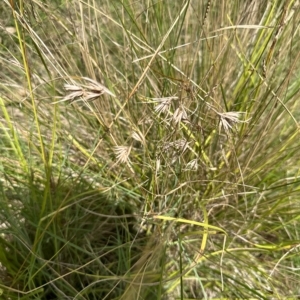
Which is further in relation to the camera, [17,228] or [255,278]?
[255,278]

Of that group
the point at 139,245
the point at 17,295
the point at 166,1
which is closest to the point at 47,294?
the point at 17,295

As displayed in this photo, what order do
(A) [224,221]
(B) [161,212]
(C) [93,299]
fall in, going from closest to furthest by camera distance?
(B) [161,212]
(C) [93,299]
(A) [224,221]

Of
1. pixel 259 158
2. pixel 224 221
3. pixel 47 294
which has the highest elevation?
pixel 259 158

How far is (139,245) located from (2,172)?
335 millimetres

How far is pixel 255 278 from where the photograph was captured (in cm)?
107

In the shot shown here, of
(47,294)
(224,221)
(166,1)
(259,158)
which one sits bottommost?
(47,294)

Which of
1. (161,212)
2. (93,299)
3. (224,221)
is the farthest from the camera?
(224,221)

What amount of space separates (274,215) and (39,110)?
604 mm

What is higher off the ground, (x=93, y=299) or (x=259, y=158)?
(x=259, y=158)

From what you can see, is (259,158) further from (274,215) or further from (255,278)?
(255,278)

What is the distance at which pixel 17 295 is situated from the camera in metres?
0.92

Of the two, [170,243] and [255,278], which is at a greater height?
[170,243]

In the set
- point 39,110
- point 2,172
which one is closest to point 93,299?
point 2,172

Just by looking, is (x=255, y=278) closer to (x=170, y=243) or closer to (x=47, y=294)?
(x=170, y=243)
